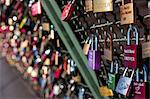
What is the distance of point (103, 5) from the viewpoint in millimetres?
1184

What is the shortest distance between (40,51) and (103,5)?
1.49 m

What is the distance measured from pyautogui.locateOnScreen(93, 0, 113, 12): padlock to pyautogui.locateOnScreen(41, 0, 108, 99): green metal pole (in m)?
0.50

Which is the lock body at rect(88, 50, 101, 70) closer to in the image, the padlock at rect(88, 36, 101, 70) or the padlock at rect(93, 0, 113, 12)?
the padlock at rect(88, 36, 101, 70)

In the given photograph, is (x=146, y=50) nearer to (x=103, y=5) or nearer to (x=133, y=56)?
(x=133, y=56)

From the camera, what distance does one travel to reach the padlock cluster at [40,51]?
2135mm

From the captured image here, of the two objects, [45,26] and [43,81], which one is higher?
[45,26]

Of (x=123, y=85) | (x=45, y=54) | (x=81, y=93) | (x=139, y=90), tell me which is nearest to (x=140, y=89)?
(x=139, y=90)

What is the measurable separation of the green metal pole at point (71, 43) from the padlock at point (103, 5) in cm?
50

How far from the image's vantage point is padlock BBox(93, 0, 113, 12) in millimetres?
1162

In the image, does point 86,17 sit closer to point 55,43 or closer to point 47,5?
point 47,5

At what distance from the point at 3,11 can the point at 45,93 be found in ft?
3.18

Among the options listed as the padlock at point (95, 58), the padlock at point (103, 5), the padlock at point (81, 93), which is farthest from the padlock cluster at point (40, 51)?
the padlock at point (103, 5)

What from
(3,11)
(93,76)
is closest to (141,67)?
(93,76)

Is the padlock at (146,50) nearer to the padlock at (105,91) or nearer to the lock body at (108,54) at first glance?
the lock body at (108,54)
